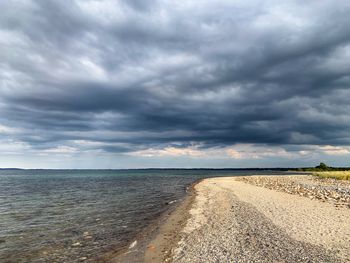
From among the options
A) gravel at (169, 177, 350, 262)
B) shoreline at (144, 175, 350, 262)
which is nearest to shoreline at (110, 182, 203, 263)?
shoreline at (144, 175, 350, 262)

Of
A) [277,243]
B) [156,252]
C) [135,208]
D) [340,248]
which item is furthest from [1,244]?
[340,248]

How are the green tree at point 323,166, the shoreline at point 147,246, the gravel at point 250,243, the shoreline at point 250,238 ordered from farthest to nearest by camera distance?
the green tree at point 323,166, the shoreline at point 147,246, the shoreline at point 250,238, the gravel at point 250,243

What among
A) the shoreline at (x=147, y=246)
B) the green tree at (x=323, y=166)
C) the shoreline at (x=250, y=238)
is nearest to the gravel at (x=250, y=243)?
the shoreline at (x=250, y=238)

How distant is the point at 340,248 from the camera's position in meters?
11.9

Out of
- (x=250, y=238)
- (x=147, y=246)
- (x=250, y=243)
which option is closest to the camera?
(x=250, y=243)

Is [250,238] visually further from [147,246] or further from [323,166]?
[323,166]

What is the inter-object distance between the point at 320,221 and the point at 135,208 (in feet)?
57.6

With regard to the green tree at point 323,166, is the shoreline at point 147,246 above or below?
below

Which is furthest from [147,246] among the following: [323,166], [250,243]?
[323,166]

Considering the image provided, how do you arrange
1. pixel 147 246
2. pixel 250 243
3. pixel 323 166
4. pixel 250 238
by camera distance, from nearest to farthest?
pixel 250 243 < pixel 250 238 < pixel 147 246 < pixel 323 166

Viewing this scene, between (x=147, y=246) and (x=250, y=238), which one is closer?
(x=250, y=238)

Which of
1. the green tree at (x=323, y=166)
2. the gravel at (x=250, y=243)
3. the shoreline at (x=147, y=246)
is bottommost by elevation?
the shoreline at (x=147, y=246)

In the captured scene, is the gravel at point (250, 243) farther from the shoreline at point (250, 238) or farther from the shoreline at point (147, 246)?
the shoreline at point (147, 246)

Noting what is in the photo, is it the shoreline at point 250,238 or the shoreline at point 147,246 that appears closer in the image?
the shoreline at point 250,238
